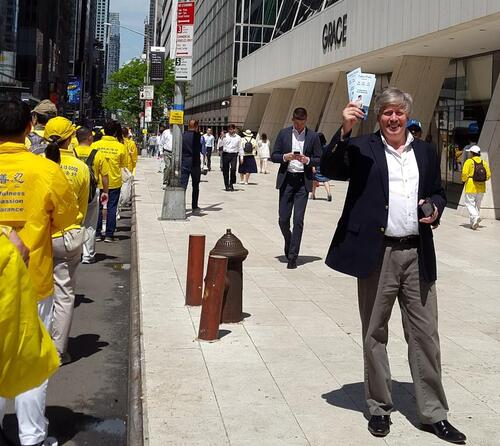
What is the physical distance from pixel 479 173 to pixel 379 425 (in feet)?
38.7

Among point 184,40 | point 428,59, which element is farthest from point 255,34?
point 184,40

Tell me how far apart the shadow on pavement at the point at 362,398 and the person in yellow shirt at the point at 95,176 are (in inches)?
199

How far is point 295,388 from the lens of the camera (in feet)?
16.0

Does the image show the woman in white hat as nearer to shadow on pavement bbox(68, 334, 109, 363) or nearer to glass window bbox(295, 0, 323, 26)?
glass window bbox(295, 0, 323, 26)

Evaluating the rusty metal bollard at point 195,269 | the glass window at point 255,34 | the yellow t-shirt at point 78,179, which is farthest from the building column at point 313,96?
the yellow t-shirt at point 78,179

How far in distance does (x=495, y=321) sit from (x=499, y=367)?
168 centimetres

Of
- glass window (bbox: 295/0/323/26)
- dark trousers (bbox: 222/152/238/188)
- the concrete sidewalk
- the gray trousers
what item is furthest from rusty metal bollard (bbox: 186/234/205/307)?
glass window (bbox: 295/0/323/26)

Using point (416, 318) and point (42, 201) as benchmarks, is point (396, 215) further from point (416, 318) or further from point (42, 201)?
point (42, 201)

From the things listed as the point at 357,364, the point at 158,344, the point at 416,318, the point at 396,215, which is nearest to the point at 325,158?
the point at 396,215

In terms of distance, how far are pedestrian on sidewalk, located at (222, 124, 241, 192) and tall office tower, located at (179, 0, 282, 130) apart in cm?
2651

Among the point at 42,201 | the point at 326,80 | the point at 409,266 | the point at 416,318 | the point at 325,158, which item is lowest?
the point at 416,318

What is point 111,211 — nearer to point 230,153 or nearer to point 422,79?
point 230,153

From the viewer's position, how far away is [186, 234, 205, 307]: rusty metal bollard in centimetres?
709

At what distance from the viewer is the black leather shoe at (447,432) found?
4.02 m
